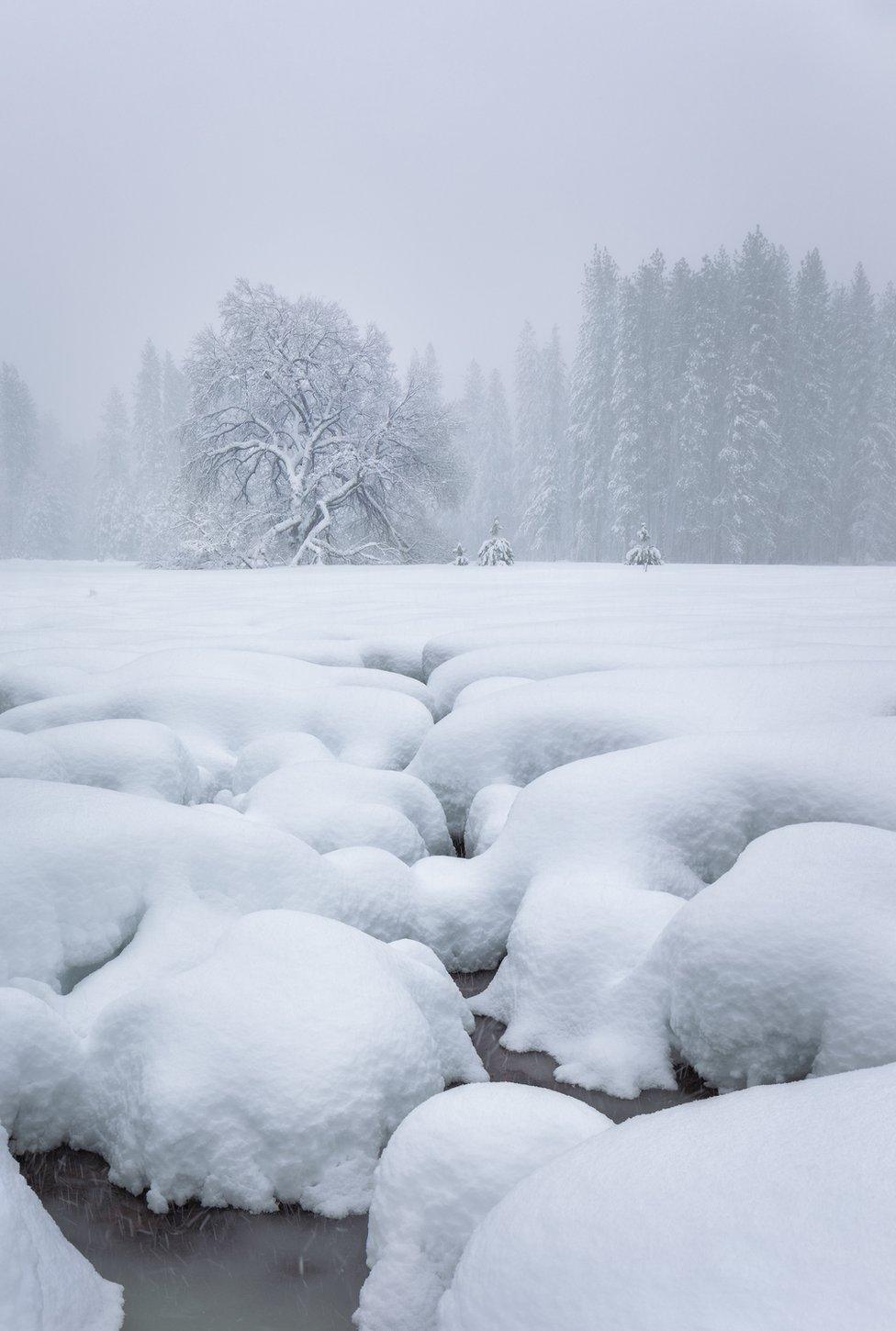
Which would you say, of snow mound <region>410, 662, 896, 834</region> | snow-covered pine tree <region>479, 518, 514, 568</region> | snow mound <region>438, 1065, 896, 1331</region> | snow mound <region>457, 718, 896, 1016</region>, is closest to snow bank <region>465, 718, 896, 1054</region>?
snow mound <region>457, 718, 896, 1016</region>

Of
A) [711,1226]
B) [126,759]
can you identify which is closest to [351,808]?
[126,759]

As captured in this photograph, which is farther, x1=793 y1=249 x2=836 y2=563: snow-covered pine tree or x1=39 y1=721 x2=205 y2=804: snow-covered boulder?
x1=793 y1=249 x2=836 y2=563: snow-covered pine tree

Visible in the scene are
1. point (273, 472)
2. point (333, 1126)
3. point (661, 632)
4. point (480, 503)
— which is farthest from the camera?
point (480, 503)

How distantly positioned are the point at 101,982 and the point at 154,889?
0.25 meters

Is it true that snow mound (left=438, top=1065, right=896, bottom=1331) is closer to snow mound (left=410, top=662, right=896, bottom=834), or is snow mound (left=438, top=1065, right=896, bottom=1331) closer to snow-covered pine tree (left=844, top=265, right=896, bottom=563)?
snow mound (left=410, top=662, right=896, bottom=834)

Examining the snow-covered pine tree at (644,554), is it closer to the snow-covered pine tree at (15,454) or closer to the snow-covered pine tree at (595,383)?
the snow-covered pine tree at (595,383)

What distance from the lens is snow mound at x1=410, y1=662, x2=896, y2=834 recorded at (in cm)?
288

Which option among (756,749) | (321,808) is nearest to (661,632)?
(756,749)

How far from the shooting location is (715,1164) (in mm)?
1020

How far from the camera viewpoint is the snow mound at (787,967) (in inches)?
61.9

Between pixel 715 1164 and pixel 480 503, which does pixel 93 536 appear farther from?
pixel 715 1164

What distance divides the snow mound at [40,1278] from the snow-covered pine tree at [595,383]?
28942 mm

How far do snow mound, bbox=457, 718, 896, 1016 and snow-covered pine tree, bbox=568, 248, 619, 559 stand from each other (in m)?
27.5

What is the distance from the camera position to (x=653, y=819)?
7.52 ft
